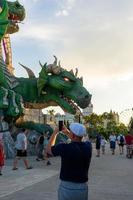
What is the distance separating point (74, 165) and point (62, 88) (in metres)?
20.5

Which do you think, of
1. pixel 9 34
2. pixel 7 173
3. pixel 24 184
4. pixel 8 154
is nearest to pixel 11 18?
pixel 9 34

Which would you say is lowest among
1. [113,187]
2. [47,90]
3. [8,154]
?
[113,187]

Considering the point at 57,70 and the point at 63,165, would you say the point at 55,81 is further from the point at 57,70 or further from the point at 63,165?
the point at 63,165

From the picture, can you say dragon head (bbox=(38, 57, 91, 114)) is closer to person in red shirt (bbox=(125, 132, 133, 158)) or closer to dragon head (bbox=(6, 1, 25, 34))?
person in red shirt (bbox=(125, 132, 133, 158))

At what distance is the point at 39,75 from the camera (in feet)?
85.0

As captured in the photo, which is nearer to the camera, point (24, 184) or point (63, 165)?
point (63, 165)

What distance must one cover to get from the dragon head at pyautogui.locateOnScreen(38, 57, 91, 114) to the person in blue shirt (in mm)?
20013

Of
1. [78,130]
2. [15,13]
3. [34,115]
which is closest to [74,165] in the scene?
[78,130]

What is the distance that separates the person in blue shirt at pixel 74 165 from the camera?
544 centimetres

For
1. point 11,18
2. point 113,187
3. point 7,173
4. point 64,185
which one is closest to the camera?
point 64,185

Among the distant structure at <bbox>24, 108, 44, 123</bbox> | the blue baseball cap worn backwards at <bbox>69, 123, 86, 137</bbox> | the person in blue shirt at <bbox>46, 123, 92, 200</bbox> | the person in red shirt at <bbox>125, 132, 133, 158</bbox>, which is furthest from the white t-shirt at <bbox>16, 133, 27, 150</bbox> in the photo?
the blue baseball cap worn backwards at <bbox>69, 123, 86, 137</bbox>

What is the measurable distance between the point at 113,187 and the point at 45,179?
232 centimetres

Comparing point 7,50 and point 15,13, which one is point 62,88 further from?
point 7,50

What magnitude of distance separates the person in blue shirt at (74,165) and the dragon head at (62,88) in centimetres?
2001
